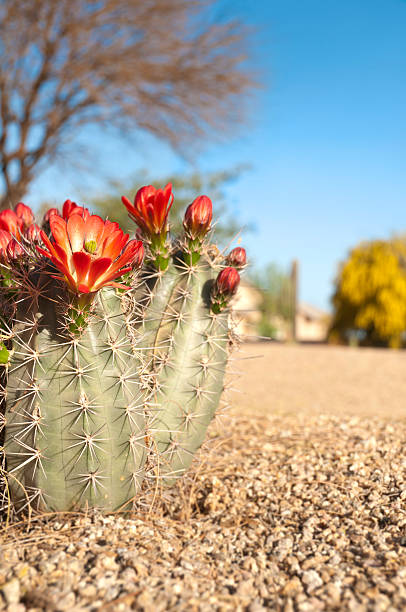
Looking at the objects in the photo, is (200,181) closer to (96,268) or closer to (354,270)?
(354,270)

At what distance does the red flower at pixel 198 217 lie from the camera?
79.7 inches

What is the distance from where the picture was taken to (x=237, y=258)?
2.20 meters

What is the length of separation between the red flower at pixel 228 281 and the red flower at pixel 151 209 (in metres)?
0.29

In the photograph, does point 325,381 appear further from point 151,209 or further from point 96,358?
point 96,358

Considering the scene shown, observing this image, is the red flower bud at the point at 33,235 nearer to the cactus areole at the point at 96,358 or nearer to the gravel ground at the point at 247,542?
the cactus areole at the point at 96,358

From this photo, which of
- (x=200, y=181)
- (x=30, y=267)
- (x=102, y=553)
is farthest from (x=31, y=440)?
(x=200, y=181)

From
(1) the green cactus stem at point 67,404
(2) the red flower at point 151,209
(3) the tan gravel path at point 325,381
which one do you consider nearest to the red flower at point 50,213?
(2) the red flower at point 151,209

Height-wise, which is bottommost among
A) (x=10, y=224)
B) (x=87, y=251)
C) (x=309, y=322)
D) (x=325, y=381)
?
(x=309, y=322)

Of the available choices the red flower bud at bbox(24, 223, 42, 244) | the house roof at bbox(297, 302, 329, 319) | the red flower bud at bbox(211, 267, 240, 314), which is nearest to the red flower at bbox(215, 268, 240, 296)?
the red flower bud at bbox(211, 267, 240, 314)

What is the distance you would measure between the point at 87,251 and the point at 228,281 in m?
0.59

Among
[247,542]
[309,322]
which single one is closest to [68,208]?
[247,542]

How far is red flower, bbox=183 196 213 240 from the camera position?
2.02 metres

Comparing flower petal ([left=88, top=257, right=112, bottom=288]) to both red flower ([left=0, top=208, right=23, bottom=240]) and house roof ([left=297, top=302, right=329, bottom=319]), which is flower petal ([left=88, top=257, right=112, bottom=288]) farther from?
house roof ([left=297, top=302, right=329, bottom=319])

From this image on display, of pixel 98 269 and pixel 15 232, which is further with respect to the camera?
pixel 15 232
